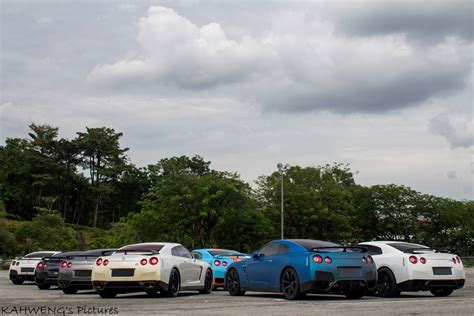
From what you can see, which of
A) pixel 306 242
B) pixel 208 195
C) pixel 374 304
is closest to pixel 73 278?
pixel 306 242

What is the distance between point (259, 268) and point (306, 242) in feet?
4.63

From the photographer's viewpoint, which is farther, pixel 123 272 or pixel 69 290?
pixel 69 290

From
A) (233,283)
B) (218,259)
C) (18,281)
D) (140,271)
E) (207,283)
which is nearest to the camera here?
(140,271)

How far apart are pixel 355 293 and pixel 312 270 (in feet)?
5.48

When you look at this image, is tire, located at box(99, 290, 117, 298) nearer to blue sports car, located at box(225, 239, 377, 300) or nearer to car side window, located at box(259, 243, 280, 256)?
blue sports car, located at box(225, 239, 377, 300)

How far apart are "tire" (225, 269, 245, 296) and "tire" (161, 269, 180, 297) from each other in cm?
149

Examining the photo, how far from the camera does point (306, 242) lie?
14.6 m

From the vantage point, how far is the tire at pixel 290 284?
45.8 ft

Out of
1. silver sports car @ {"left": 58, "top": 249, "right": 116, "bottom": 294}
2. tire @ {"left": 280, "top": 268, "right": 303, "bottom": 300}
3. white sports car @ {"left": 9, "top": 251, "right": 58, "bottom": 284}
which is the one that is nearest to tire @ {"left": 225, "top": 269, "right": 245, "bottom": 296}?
tire @ {"left": 280, "top": 268, "right": 303, "bottom": 300}

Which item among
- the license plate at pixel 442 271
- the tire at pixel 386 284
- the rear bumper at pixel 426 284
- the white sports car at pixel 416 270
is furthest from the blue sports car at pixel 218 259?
the license plate at pixel 442 271

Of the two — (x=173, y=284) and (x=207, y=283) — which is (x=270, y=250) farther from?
(x=207, y=283)

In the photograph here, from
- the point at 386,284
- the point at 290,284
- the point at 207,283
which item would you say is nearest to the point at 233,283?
the point at 207,283

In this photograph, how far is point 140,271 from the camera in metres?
14.5

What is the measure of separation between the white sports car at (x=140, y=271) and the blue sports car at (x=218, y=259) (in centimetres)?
425
